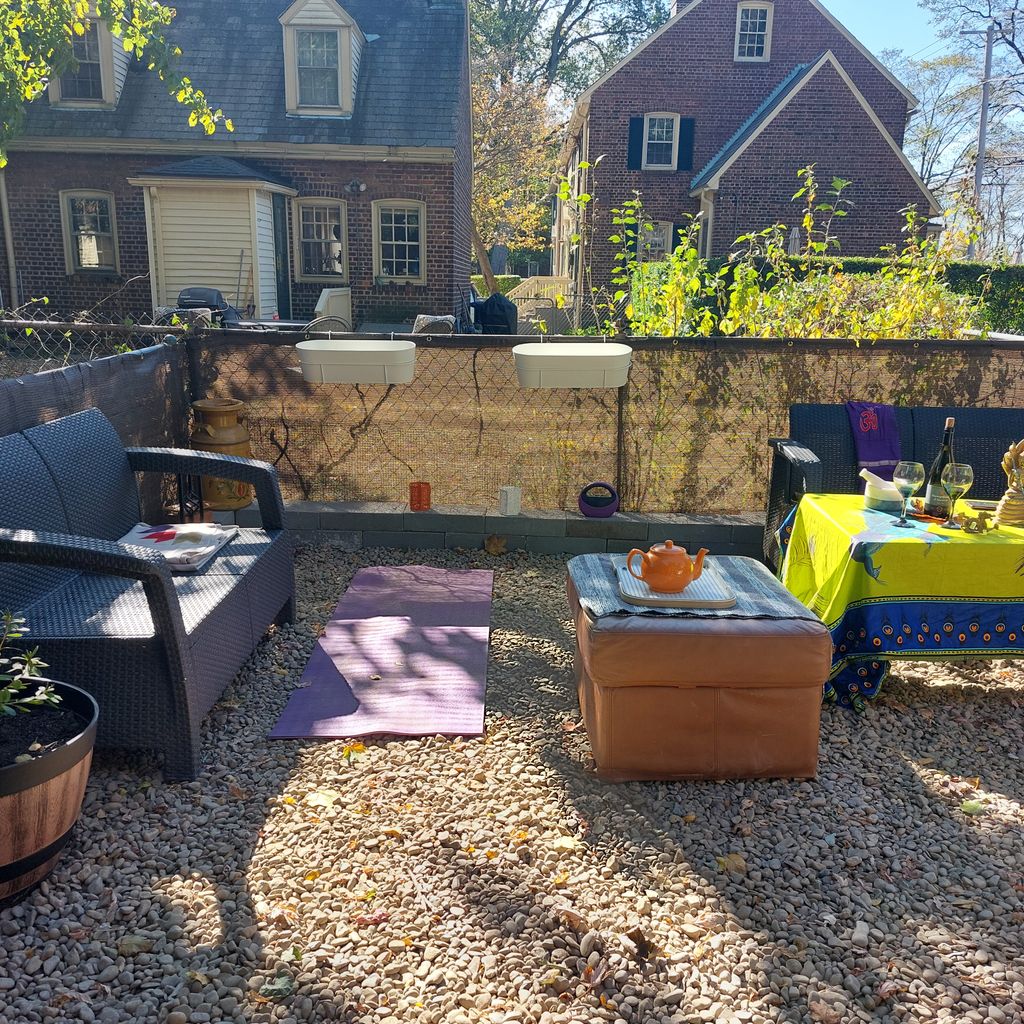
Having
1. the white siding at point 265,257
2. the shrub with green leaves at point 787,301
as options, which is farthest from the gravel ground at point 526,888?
the white siding at point 265,257

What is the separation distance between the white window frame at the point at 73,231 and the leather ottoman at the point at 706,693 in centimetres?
1415

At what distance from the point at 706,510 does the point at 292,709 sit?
10.5ft

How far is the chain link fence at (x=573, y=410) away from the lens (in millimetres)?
5629

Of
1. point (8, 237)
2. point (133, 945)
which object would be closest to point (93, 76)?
point (8, 237)

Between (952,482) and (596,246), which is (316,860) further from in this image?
(596,246)

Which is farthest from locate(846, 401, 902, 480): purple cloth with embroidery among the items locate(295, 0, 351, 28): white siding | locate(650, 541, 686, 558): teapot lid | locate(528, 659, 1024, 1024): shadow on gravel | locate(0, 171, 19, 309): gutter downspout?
locate(0, 171, 19, 309): gutter downspout

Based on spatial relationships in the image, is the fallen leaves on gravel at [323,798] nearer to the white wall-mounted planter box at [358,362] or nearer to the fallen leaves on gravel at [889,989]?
the fallen leaves on gravel at [889,989]

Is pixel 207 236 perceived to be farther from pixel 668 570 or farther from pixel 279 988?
pixel 279 988

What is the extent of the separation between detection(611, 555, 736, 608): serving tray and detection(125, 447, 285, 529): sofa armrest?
5.48 ft

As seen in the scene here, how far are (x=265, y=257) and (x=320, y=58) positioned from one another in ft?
10.8

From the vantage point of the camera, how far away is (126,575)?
9.05ft

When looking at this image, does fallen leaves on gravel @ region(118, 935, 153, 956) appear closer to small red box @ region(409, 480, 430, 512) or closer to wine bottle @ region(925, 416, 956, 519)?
wine bottle @ region(925, 416, 956, 519)

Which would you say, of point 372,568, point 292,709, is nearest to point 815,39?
point 372,568

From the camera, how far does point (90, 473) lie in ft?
12.2
